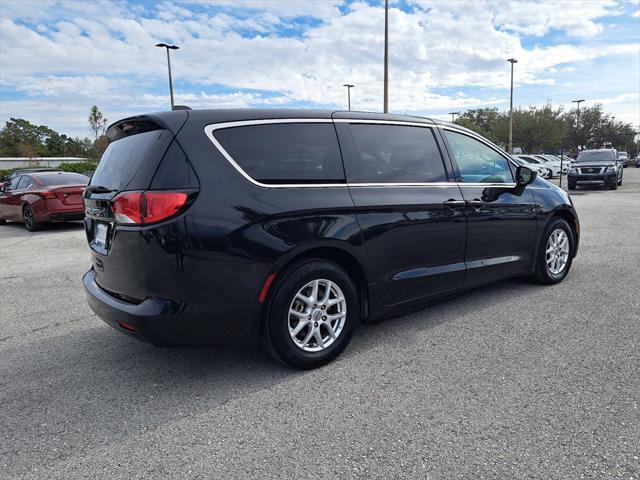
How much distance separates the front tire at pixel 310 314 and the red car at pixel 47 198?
358 inches

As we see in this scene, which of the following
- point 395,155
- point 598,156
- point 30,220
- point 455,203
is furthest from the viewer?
point 598,156

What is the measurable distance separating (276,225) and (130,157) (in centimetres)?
105

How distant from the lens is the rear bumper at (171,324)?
2.84 m

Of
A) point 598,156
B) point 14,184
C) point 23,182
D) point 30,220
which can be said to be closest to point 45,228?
point 30,220

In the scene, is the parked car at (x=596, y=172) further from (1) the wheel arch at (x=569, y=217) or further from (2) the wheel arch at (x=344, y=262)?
(2) the wheel arch at (x=344, y=262)

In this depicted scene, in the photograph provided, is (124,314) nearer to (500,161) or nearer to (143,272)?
(143,272)

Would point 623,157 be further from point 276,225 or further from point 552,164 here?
point 276,225

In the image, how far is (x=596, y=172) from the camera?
20156 millimetres

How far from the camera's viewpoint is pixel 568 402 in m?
2.80

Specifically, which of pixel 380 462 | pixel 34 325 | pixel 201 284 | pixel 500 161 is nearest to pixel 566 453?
pixel 380 462

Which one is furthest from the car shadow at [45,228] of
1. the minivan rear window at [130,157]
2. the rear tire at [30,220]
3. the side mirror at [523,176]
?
the side mirror at [523,176]

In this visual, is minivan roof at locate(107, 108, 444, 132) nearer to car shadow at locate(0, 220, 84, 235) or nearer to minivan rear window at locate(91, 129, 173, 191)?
minivan rear window at locate(91, 129, 173, 191)

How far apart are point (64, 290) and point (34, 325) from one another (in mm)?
1211

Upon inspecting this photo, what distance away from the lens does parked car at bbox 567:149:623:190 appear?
65.9 feet
